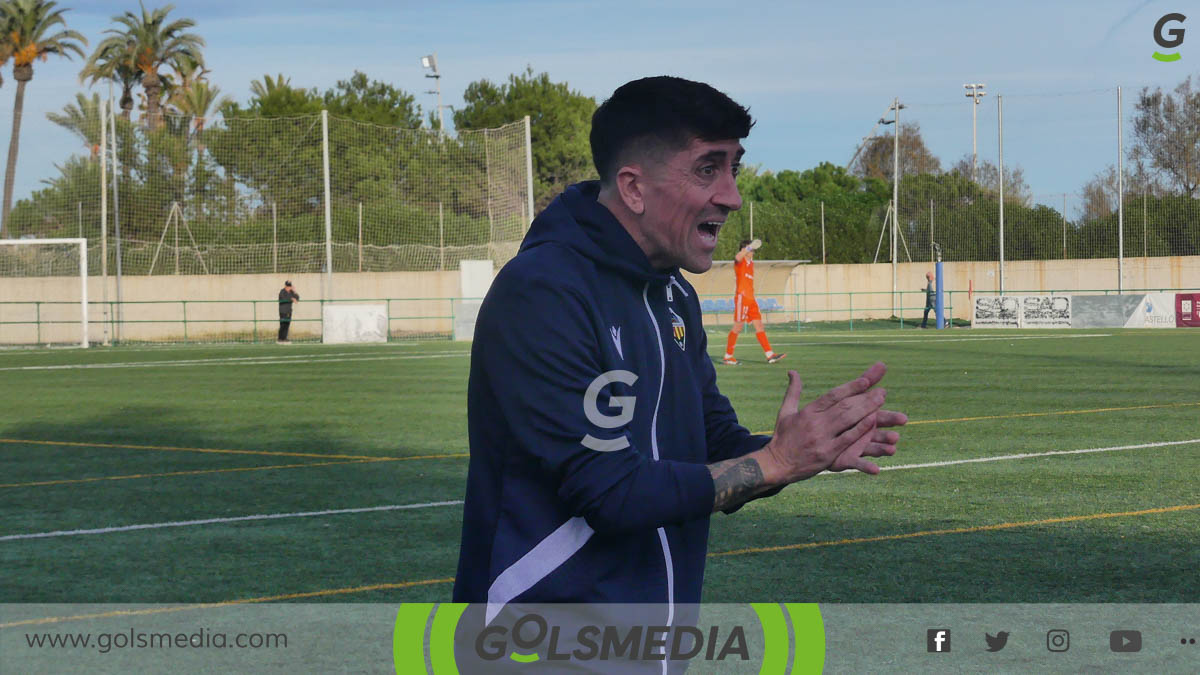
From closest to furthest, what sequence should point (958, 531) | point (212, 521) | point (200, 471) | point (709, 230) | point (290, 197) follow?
point (709, 230)
point (958, 531)
point (212, 521)
point (200, 471)
point (290, 197)

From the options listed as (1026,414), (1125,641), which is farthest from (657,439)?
(1026,414)

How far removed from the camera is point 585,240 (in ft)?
8.89

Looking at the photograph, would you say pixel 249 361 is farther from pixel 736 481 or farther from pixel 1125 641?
pixel 736 481

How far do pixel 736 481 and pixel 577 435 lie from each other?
35 centimetres

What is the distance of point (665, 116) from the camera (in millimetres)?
2750

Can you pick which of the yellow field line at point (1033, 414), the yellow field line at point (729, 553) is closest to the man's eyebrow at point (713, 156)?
the yellow field line at point (729, 553)

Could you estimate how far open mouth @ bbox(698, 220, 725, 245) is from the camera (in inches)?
111

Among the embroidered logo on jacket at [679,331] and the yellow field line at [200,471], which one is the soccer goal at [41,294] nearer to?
the yellow field line at [200,471]

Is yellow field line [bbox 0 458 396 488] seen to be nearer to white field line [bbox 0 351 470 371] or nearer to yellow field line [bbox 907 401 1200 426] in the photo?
yellow field line [bbox 907 401 1200 426]

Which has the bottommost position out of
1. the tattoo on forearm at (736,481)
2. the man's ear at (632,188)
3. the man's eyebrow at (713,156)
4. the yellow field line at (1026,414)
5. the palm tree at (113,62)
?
the yellow field line at (1026,414)

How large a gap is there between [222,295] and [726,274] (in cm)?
1691

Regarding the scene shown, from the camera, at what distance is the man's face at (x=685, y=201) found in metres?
2.77

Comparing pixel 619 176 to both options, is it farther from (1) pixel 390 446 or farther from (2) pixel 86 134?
(2) pixel 86 134

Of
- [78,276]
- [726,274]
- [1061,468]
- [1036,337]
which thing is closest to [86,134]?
[78,276]
